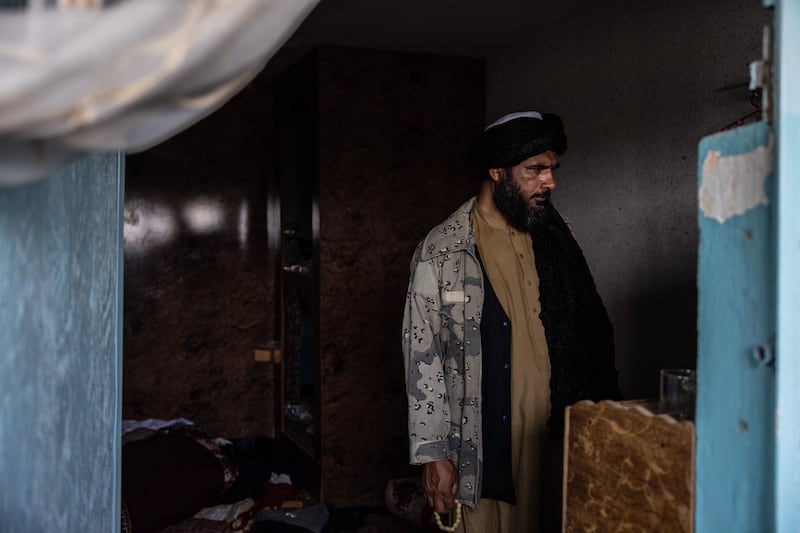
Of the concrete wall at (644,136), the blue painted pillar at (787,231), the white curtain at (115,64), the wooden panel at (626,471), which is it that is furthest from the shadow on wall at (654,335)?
the white curtain at (115,64)

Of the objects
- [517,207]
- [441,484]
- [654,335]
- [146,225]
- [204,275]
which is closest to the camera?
[441,484]

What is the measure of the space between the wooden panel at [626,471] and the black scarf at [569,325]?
35.4 inches

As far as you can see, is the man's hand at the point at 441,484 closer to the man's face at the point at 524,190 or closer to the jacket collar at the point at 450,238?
the jacket collar at the point at 450,238

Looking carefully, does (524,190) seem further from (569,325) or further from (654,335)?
(654,335)

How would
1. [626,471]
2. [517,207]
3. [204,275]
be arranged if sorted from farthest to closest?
[204,275]
[517,207]
[626,471]

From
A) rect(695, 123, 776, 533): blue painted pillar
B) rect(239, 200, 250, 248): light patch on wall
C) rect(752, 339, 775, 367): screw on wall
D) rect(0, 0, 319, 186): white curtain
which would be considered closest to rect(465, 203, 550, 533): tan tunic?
rect(695, 123, 776, 533): blue painted pillar

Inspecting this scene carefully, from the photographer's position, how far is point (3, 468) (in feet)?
3.95

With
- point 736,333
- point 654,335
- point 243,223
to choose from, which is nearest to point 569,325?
point 654,335

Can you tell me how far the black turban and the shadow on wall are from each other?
2.87ft

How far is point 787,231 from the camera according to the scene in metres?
1.21

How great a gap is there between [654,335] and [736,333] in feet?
6.55

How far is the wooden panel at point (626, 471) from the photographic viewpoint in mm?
1422

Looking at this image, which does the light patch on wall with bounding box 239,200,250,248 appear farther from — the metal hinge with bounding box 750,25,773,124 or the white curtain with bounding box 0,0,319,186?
the white curtain with bounding box 0,0,319,186

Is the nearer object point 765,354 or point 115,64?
point 115,64
